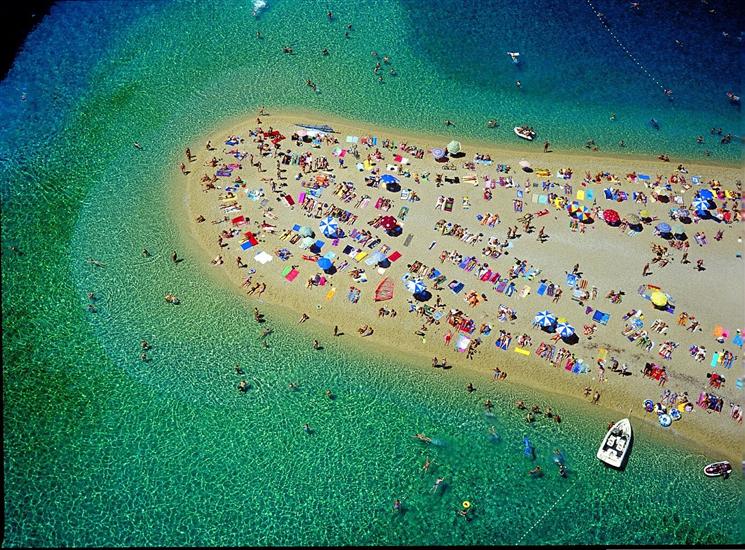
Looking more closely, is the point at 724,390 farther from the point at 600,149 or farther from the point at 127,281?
the point at 127,281

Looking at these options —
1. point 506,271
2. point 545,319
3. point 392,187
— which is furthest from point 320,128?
point 545,319

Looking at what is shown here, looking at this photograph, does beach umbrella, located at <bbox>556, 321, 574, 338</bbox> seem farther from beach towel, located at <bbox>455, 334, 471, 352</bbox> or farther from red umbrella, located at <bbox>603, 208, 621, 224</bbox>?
red umbrella, located at <bbox>603, 208, 621, 224</bbox>

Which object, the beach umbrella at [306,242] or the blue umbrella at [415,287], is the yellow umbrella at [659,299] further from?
the beach umbrella at [306,242]

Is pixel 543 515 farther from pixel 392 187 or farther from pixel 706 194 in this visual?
pixel 706 194

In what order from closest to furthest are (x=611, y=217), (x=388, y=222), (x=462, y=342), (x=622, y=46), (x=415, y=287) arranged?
(x=462, y=342)
(x=415, y=287)
(x=388, y=222)
(x=611, y=217)
(x=622, y=46)

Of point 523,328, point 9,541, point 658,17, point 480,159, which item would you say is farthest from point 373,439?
point 658,17

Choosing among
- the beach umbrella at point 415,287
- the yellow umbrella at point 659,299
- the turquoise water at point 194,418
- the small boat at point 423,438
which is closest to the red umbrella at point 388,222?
the beach umbrella at point 415,287

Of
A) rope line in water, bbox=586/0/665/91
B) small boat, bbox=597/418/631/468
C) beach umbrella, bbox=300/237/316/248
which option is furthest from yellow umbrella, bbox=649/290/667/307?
rope line in water, bbox=586/0/665/91
